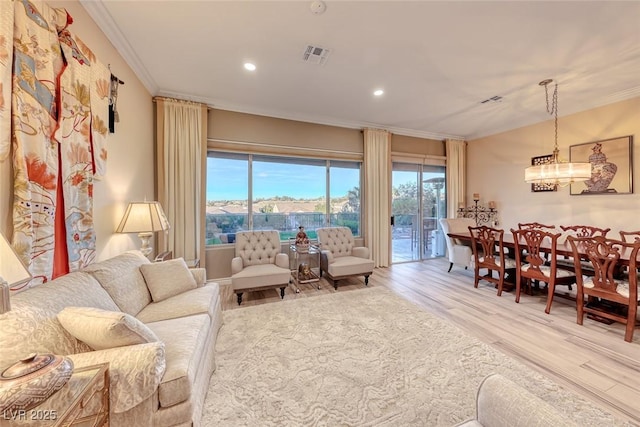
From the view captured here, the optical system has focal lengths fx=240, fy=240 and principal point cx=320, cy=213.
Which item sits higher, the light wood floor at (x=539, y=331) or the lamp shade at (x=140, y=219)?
the lamp shade at (x=140, y=219)

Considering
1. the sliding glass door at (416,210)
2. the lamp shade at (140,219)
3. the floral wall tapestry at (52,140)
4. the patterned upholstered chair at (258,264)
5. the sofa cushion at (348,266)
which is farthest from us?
the sliding glass door at (416,210)

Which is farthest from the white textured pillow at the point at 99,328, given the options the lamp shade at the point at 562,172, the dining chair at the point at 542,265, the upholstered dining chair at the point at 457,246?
the upholstered dining chair at the point at 457,246

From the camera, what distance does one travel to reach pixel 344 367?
78.5 inches

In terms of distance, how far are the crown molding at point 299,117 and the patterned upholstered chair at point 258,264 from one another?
2141mm

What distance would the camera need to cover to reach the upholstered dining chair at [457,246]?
4.34m

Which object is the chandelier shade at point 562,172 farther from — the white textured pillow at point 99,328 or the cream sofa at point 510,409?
the white textured pillow at point 99,328

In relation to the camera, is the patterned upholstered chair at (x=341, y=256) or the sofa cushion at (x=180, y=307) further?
the patterned upholstered chair at (x=341, y=256)

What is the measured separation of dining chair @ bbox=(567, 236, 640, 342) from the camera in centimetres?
228

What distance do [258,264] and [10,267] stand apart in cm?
296

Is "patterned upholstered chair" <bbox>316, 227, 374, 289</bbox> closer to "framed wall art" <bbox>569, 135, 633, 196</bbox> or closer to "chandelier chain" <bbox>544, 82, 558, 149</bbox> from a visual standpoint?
→ "chandelier chain" <bbox>544, 82, 558, 149</bbox>

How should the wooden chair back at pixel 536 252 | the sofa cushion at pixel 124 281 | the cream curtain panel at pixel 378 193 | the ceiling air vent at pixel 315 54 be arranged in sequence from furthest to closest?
the cream curtain panel at pixel 378 193 → the wooden chair back at pixel 536 252 → the ceiling air vent at pixel 315 54 → the sofa cushion at pixel 124 281

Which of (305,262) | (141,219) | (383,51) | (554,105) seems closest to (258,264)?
(305,262)

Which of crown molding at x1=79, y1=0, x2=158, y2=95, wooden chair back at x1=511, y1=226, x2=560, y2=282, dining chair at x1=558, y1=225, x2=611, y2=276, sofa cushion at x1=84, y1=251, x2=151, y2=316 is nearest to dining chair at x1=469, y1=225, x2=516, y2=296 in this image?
wooden chair back at x1=511, y1=226, x2=560, y2=282

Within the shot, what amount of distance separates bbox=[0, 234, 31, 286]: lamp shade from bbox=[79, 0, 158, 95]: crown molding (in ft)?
7.63
